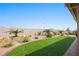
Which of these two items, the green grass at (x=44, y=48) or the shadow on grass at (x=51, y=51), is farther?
the green grass at (x=44, y=48)

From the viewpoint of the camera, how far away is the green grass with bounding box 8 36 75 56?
26.0 ft

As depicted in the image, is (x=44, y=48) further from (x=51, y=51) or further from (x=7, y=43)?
(x=7, y=43)

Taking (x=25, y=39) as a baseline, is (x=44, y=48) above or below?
below

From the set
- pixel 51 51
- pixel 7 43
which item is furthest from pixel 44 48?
pixel 7 43

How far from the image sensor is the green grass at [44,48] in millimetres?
7920

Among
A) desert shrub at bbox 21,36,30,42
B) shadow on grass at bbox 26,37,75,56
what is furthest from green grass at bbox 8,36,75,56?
desert shrub at bbox 21,36,30,42

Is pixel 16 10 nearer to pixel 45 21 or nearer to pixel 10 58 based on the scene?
pixel 45 21

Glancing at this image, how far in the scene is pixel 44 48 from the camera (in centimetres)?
942

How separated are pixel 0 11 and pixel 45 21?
105 inches

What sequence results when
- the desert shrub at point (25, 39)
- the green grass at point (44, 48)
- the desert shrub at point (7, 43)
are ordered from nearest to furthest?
1. the green grass at point (44, 48)
2. the desert shrub at point (7, 43)
3. the desert shrub at point (25, 39)

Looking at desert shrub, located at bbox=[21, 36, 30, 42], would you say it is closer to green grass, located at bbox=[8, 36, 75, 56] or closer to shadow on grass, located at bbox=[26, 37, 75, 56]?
green grass, located at bbox=[8, 36, 75, 56]

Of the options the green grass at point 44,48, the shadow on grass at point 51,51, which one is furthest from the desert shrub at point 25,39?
the shadow on grass at point 51,51

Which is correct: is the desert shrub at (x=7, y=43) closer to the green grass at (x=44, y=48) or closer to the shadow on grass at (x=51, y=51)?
the green grass at (x=44, y=48)

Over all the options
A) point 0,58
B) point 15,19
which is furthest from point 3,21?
point 0,58
